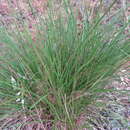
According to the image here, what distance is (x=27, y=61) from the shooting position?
1230mm

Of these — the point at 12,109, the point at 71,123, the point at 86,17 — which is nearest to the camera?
the point at 71,123

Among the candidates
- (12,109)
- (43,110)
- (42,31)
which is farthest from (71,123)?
(42,31)

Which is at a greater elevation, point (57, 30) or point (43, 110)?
point (57, 30)

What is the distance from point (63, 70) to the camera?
113 cm

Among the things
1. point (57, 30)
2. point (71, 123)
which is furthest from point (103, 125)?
point (57, 30)

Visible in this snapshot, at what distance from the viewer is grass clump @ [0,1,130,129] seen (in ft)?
3.54

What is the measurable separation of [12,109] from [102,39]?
0.60 metres

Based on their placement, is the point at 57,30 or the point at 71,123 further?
the point at 57,30

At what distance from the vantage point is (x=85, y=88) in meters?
A: 1.11

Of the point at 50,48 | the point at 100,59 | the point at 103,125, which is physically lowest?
the point at 103,125

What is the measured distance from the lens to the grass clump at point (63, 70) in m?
1.08

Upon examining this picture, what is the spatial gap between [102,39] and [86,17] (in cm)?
20

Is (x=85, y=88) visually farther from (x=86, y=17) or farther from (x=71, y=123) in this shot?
(x=86, y=17)

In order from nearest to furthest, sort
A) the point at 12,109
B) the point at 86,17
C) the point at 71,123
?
the point at 71,123
the point at 12,109
the point at 86,17
